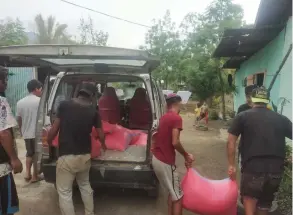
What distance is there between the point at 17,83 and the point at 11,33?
18.3ft

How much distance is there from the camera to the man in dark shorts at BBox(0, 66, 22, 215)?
2.91 m

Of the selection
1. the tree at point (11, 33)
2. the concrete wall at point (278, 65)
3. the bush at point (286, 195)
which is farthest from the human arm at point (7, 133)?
the tree at point (11, 33)

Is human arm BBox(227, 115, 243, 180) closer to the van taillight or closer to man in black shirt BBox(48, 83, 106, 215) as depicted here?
man in black shirt BBox(48, 83, 106, 215)

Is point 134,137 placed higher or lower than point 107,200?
higher

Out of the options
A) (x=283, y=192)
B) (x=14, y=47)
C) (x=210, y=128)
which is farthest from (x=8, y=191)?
(x=210, y=128)

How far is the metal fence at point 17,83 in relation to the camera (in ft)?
36.7

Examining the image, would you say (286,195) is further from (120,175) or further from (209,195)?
(120,175)

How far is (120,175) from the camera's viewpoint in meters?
4.16

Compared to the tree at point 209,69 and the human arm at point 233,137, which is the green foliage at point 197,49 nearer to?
the tree at point 209,69

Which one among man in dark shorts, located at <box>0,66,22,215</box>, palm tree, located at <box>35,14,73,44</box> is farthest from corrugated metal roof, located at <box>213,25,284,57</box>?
palm tree, located at <box>35,14,73,44</box>

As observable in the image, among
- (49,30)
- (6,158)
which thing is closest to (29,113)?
(6,158)

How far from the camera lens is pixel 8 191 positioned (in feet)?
10.2

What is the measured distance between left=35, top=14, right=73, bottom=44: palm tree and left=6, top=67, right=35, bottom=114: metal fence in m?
13.6

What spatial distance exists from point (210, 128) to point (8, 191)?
10779 millimetres
